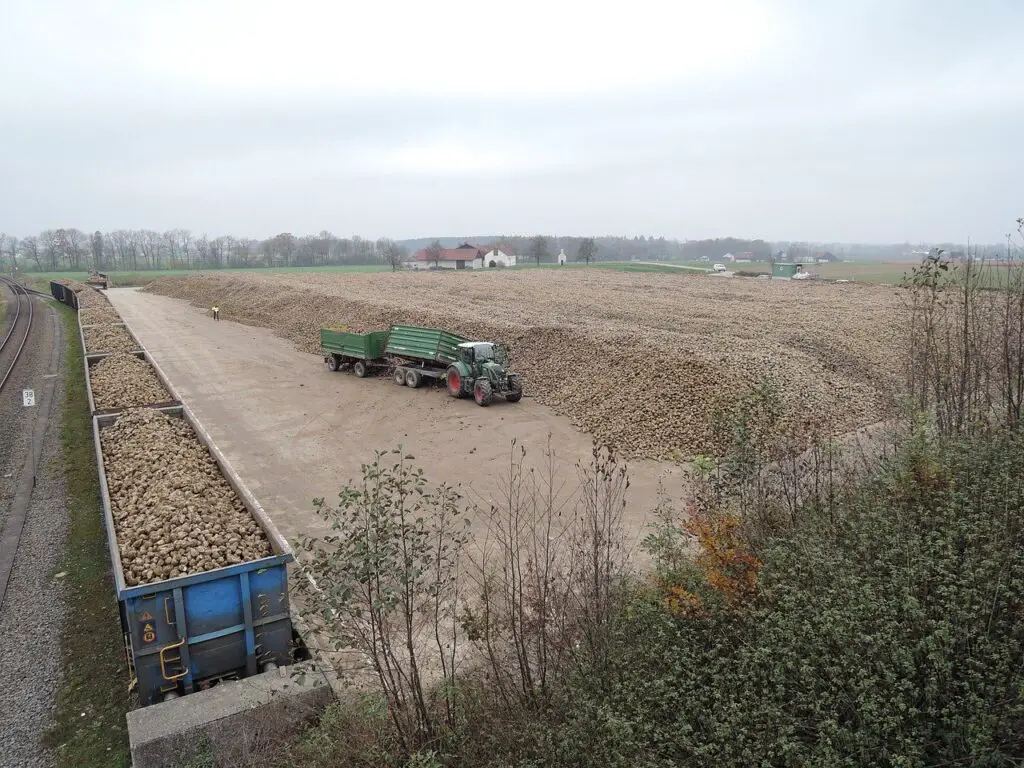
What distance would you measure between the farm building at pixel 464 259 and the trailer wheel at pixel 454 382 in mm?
95815

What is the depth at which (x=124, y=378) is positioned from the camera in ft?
55.3

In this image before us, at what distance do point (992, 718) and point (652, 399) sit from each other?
1389 centimetres

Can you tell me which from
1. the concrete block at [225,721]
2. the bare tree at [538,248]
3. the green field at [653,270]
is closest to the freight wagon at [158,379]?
the concrete block at [225,721]

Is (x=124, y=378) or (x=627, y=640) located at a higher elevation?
(x=124, y=378)

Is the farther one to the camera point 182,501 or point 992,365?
point 992,365

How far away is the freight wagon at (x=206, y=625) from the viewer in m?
6.60

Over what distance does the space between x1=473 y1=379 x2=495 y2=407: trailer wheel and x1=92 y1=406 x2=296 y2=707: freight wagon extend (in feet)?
38.2

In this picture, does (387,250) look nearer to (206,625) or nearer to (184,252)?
(184,252)

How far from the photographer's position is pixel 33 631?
8.39 meters

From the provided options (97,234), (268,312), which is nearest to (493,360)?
(268,312)

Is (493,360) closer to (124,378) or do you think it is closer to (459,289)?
(124,378)

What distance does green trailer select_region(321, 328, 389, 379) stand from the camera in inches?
915

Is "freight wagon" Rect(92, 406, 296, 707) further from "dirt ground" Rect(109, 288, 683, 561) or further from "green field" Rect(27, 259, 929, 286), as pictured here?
"green field" Rect(27, 259, 929, 286)

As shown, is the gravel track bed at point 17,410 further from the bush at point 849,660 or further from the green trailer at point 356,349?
the bush at point 849,660
